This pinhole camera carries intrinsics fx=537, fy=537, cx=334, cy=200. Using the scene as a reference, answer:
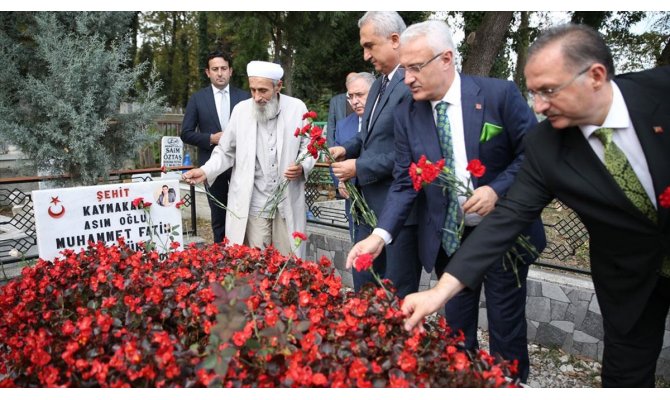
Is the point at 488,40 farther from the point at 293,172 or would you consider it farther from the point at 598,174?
the point at 598,174

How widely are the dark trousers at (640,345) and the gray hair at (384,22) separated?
73.7 inches

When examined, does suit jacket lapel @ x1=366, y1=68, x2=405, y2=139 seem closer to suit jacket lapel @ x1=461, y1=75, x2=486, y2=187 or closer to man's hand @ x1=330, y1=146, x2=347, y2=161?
man's hand @ x1=330, y1=146, x2=347, y2=161

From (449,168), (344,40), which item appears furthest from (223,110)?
(344,40)

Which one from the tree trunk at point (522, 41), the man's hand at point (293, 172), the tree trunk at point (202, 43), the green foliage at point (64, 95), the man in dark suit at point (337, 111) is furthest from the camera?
the tree trunk at point (202, 43)

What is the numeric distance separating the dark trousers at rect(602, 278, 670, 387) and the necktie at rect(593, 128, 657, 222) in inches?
19.2

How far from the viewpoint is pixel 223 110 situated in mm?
5434

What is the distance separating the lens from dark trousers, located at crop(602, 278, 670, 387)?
2.23 metres

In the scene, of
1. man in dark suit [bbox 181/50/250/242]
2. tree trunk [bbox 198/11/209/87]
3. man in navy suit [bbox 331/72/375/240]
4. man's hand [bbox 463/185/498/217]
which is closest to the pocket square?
man's hand [bbox 463/185/498/217]

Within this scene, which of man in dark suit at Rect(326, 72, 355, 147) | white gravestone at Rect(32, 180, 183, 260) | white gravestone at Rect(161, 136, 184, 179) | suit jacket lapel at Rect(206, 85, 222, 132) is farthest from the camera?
white gravestone at Rect(161, 136, 184, 179)

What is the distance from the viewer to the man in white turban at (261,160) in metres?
4.02

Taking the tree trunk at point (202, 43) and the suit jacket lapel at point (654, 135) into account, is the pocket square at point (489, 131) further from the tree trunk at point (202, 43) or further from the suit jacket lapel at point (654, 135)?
the tree trunk at point (202, 43)

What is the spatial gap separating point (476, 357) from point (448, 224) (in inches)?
36.2

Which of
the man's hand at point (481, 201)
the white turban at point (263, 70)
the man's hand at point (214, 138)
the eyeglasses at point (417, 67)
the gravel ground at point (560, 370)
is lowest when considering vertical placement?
the gravel ground at point (560, 370)

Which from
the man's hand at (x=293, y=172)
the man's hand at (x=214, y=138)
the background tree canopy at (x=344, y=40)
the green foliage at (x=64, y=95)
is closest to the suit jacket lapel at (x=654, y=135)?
the man's hand at (x=293, y=172)
